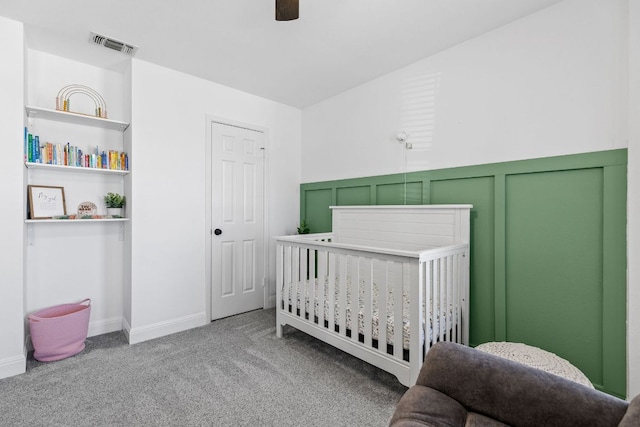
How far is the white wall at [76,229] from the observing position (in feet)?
8.07

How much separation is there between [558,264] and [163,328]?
308 cm

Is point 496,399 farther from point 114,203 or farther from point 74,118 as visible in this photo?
point 74,118

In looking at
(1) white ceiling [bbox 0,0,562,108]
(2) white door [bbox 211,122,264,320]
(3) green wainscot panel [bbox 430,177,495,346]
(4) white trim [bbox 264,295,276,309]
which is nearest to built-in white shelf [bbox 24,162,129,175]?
(2) white door [bbox 211,122,264,320]

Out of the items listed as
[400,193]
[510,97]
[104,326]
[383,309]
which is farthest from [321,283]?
[104,326]

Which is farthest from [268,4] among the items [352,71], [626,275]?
[626,275]

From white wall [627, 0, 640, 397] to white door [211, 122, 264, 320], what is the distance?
2.96 meters

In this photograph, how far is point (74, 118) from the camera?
2508 mm

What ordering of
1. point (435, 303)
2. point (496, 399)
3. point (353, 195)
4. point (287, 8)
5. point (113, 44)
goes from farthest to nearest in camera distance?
point (353, 195), point (113, 44), point (435, 303), point (287, 8), point (496, 399)

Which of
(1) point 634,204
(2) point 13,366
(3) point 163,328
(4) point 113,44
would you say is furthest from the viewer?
(3) point 163,328

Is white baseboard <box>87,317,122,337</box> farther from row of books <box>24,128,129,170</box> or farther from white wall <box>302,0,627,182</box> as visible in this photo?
white wall <box>302,0,627,182</box>

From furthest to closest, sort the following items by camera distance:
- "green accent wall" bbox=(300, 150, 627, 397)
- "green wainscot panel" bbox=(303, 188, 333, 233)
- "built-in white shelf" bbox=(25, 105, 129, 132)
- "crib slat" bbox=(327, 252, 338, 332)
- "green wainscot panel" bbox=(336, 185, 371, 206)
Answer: "green wainscot panel" bbox=(303, 188, 333, 233) < "green wainscot panel" bbox=(336, 185, 371, 206) < "built-in white shelf" bbox=(25, 105, 129, 132) < "crib slat" bbox=(327, 252, 338, 332) < "green accent wall" bbox=(300, 150, 627, 397)

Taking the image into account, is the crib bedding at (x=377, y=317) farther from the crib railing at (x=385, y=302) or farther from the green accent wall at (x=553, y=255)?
the green accent wall at (x=553, y=255)

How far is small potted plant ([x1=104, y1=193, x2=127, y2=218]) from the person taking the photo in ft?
8.75

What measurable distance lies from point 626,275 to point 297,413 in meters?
1.94
